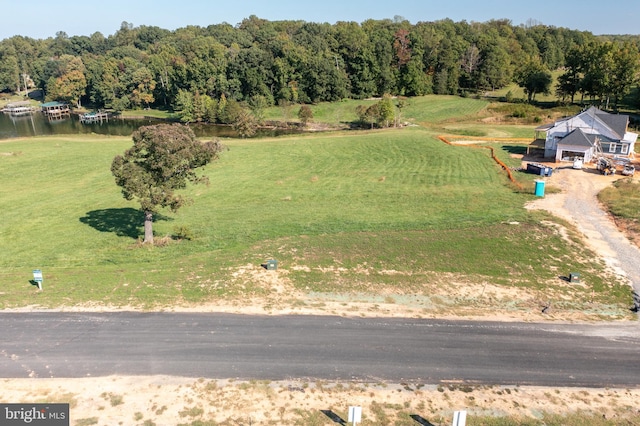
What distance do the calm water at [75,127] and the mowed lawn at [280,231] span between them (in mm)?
36784

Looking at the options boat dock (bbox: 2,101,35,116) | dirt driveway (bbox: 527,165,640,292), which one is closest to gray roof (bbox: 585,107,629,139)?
dirt driveway (bbox: 527,165,640,292)

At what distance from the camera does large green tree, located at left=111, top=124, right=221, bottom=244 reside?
2614cm

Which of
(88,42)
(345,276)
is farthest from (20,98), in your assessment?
(345,276)

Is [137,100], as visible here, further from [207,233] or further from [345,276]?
[345,276]

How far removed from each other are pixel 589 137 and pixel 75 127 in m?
102

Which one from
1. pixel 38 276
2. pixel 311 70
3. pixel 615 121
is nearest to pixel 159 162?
pixel 38 276

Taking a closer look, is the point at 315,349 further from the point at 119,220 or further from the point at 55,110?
the point at 55,110

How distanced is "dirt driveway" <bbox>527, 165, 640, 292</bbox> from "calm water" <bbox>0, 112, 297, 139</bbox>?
56.0m

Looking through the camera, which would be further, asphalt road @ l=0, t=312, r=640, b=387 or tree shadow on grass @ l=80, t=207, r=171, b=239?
tree shadow on grass @ l=80, t=207, r=171, b=239

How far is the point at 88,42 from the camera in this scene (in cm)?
17700

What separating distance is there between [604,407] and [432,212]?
21665mm

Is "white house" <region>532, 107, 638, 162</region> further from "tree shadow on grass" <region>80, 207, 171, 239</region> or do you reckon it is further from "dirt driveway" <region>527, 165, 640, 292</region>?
"tree shadow on grass" <region>80, 207, 171, 239</region>

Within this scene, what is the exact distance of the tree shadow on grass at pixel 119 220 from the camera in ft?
105

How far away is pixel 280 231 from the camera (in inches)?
1238
